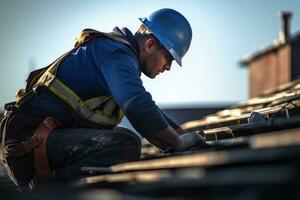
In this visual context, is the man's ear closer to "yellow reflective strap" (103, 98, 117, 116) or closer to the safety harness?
the safety harness

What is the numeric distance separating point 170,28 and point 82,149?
1.04 m

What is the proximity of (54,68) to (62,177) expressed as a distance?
0.68 meters

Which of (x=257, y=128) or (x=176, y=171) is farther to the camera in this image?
(x=257, y=128)

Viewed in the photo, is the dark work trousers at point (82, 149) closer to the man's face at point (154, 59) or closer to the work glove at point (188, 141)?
the work glove at point (188, 141)

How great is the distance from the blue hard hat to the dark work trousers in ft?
2.35

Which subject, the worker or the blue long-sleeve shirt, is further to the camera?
the worker

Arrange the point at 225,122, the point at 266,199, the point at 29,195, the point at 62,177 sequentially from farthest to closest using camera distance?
the point at 225,122 < the point at 62,177 < the point at 29,195 < the point at 266,199

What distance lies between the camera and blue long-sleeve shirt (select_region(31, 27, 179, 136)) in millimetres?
3539

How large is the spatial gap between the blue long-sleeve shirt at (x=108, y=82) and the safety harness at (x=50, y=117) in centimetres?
4

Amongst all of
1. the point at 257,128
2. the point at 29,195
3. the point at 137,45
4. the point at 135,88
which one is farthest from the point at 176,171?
the point at 137,45

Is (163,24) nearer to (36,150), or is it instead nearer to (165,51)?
(165,51)

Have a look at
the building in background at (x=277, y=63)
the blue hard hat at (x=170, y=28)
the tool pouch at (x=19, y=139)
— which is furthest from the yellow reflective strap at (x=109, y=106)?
the building in background at (x=277, y=63)

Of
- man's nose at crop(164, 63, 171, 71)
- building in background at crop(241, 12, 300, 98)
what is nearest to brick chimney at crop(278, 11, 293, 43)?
building in background at crop(241, 12, 300, 98)

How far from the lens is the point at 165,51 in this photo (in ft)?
13.8
